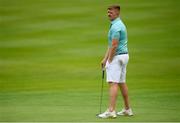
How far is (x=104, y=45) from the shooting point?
19547mm

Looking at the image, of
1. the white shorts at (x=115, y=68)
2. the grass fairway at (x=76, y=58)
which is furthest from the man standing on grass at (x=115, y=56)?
the grass fairway at (x=76, y=58)

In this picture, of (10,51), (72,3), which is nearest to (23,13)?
(72,3)

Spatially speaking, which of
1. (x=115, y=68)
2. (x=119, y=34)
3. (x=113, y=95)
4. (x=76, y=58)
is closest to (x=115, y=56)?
(x=115, y=68)

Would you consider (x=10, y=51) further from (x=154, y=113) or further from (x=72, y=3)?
(x=154, y=113)

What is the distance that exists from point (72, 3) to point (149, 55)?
180 inches

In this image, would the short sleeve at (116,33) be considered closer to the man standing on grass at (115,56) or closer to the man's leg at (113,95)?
the man standing on grass at (115,56)

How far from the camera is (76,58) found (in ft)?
61.1

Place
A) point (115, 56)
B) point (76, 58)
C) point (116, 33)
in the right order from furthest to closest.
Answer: point (76, 58)
point (115, 56)
point (116, 33)

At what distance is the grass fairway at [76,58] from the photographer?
12.2 m

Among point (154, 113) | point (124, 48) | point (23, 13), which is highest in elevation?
point (23, 13)

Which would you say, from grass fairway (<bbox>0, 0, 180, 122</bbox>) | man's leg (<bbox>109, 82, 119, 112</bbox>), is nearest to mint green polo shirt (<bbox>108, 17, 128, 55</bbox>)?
man's leg (<bbox>109, 82, 119, 112</bbox>)

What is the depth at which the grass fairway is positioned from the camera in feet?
40.1

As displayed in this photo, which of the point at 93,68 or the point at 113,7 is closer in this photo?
the point at 113,7

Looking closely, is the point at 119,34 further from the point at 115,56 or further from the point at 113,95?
the point at 113,95
